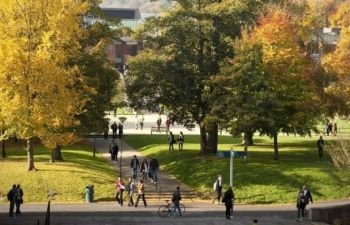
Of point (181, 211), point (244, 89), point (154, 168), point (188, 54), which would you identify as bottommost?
point (181, 211)

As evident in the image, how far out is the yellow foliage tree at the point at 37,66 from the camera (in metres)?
30.1

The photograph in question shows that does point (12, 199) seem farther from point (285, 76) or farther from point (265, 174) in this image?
point (285, 76)

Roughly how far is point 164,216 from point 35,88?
1006 centimetres

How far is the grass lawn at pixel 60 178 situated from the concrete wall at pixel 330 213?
1007 cm

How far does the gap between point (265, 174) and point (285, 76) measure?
614 cm

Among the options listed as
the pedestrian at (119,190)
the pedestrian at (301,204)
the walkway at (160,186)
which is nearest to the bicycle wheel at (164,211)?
the pedestrian at (119,190)

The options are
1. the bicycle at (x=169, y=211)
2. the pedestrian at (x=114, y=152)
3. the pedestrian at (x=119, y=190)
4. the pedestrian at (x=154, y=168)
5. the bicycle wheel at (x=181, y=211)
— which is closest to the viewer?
the bicycle at (x=169, y=211)

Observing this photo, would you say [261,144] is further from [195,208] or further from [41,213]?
[41,213]

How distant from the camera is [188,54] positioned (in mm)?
38375

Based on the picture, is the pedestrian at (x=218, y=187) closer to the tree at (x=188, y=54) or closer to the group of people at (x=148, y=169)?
the group of people at (x=148, y=169)

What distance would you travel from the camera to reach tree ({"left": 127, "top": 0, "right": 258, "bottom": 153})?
3741 centimetres

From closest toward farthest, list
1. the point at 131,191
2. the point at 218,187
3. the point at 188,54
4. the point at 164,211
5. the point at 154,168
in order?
1. the point at 164,211
2. the point at 131,191
3. the point at 218,187
4. the point at 154,168
5. the point at 188,54

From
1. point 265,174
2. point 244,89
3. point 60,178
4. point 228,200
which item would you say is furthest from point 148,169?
point 228,200

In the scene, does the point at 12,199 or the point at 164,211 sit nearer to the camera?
the point at 12,199
